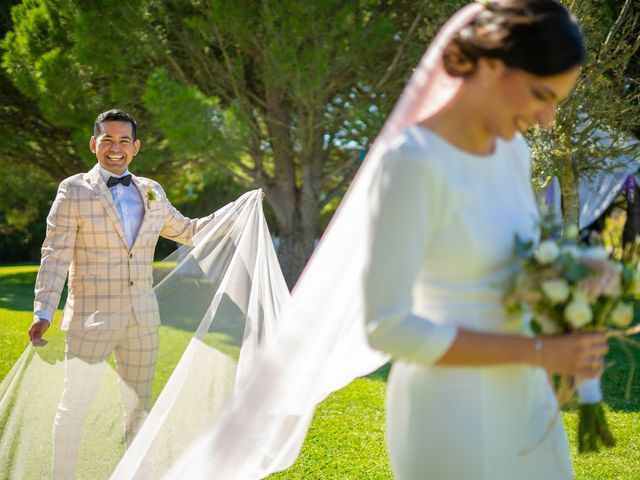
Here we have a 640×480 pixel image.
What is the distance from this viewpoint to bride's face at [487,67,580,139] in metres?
1.53

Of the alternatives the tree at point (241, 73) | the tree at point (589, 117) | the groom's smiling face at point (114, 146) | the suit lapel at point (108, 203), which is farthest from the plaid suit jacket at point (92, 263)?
the tree at point (241, 73)

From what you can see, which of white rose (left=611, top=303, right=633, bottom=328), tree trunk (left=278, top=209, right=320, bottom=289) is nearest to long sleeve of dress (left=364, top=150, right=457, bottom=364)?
white rose (left=611, top=303, right=633, bottom=328)

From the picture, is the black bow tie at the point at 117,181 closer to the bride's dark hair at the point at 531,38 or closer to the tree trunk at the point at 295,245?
the bride's dark hair at the point at 531,38

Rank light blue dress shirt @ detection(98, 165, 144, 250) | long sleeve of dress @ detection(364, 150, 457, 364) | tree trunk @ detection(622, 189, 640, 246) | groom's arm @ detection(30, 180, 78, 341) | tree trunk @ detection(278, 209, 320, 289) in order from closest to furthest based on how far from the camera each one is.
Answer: long sleeve of dress @ detection(364, 150, 457, 364) → groom's arm @ detection(30, 180, 78, 341) → light blue dress shirt @ detection(98, 165, 144, 250) → tree trunk @ detection(278, 209, 320, 289) → tree trunk @ detection(622, 189, 640, 246)

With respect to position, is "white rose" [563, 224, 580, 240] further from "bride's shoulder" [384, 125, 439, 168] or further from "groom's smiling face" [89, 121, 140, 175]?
"groom's smiling face" [89, 121, 140, 175]

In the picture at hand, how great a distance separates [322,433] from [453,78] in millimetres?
4379

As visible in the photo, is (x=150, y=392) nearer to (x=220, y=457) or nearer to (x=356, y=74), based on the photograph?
(x=220, y=457)

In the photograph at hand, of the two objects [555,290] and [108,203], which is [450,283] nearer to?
[555,290]

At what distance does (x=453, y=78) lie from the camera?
5.43 feet

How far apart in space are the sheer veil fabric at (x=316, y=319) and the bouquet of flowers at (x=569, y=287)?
34cm

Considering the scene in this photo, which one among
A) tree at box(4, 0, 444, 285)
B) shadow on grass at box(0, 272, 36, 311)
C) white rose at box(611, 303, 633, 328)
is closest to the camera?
white rose at box(611, 303, 633, 328)

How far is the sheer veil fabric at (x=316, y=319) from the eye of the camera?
1.69 meters

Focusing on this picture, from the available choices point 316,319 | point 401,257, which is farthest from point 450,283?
point 316,319

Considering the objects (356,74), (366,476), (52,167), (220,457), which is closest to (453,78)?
(220,457)
